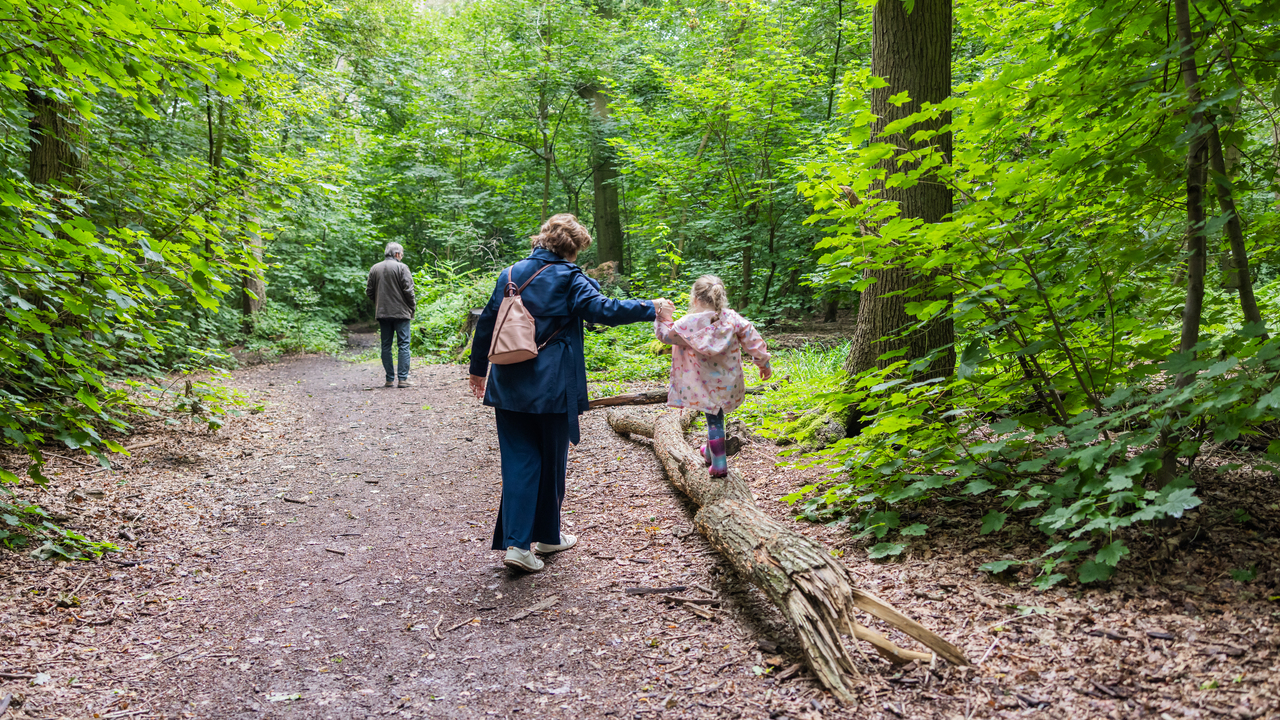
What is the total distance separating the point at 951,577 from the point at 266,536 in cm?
432

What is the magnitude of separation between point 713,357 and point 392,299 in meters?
7.23

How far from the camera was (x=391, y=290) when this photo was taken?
33.0 feet

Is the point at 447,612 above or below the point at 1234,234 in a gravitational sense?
below

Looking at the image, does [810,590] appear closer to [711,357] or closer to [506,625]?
[506,625]

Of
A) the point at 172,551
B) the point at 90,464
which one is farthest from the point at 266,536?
the point at 90,464

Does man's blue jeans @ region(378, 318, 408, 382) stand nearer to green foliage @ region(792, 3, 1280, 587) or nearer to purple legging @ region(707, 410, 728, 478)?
purple legging @ region(707, 410, 728, 478)

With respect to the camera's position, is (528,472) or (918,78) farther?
(918,78)

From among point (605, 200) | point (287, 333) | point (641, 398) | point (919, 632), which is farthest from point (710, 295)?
point (287, 333)

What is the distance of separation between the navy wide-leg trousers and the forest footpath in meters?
0.28

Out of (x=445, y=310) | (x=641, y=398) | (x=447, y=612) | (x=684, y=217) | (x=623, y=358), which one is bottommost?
(x=447, y=612)

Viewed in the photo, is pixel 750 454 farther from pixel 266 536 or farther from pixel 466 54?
pixel 466 54

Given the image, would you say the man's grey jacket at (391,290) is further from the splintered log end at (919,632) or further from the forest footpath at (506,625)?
the splintered log end at (919,632)

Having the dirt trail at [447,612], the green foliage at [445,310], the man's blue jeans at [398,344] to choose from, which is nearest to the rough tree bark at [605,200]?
the green foliage at [445,310]

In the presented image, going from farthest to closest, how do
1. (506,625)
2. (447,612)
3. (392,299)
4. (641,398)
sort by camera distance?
1. (392,299)
2. (641,398)
3. (447,612)
4. (506,625)
